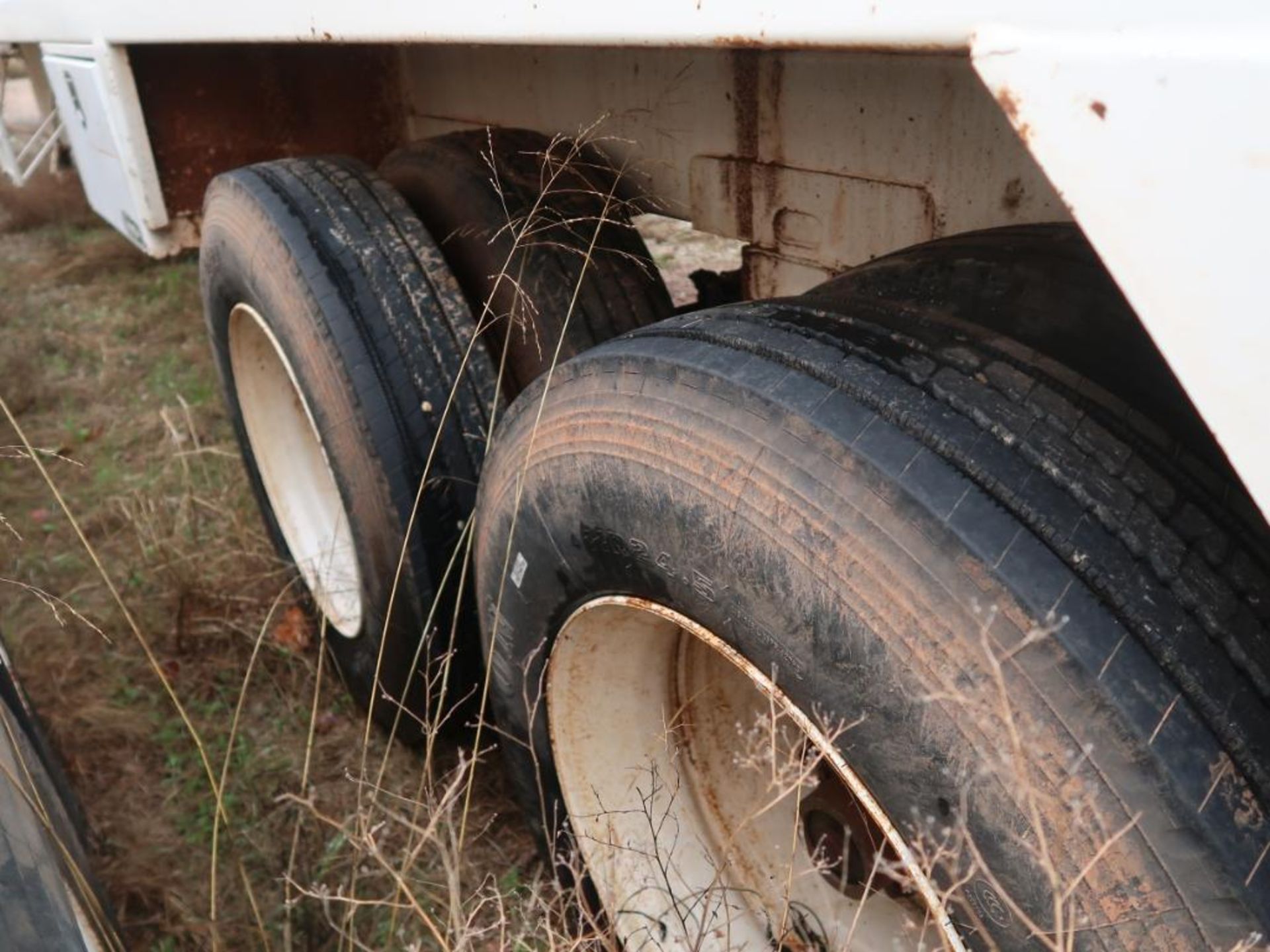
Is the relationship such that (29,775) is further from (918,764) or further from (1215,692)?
(1215,692)

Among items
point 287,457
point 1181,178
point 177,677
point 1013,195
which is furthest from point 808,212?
point 177,677

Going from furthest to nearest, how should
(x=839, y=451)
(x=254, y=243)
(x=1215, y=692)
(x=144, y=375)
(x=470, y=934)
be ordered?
(x=144, y=375) < (x=254, y=243) < (x=470, y=934) < (x=839, y=451) < (x=1215, y=692)

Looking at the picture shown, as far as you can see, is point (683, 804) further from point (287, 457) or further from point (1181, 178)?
point (287, 457)

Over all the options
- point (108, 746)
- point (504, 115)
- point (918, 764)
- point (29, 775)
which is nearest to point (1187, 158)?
point (918, 764)

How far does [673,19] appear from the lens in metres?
0.96

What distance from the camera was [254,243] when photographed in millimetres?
1976

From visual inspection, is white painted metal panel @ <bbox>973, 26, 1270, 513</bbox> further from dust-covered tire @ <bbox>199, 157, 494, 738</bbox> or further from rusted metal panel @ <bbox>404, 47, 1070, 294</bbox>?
dust-covered tire @ <bbox>199, 157, 494, 738</bbox>

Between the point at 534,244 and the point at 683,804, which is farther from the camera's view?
the point at 534,244

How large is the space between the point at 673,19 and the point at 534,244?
33.7 inches

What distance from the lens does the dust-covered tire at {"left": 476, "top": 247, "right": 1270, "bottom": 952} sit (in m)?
A: 0.81

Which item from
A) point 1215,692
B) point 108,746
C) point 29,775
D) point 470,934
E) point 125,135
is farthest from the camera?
point 125,135

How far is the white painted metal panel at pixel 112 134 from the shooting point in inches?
94.2

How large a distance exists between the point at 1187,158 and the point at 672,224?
12.1ft

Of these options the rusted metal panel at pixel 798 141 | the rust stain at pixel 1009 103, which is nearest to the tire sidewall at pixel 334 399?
the rusted metal panel at pixel 798 141
